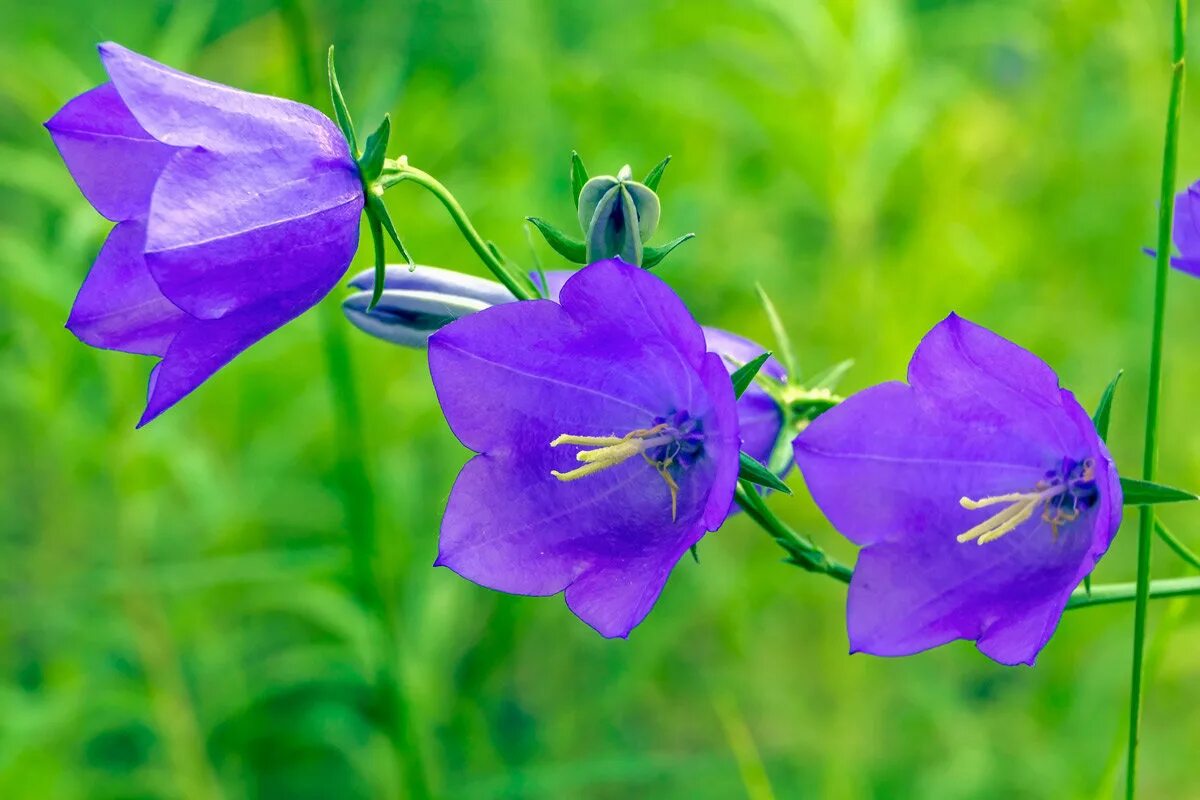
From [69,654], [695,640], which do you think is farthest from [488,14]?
[69,654]

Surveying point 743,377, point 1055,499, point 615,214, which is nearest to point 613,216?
point 615,214

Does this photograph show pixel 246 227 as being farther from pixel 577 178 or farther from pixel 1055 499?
pixel 1055 499

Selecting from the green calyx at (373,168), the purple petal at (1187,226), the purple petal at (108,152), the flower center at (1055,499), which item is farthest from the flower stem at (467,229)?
the purple petal at (1187,226)

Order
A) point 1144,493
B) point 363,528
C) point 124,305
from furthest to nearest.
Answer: point 363,528
point 124,305
point 1144,493

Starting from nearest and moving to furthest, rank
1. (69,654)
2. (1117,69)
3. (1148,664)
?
(1148,664), (69,654), (1117,69)

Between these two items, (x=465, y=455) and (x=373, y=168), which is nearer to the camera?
(x=373, y=168)

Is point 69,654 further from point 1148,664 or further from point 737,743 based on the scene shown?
point 1148,664
